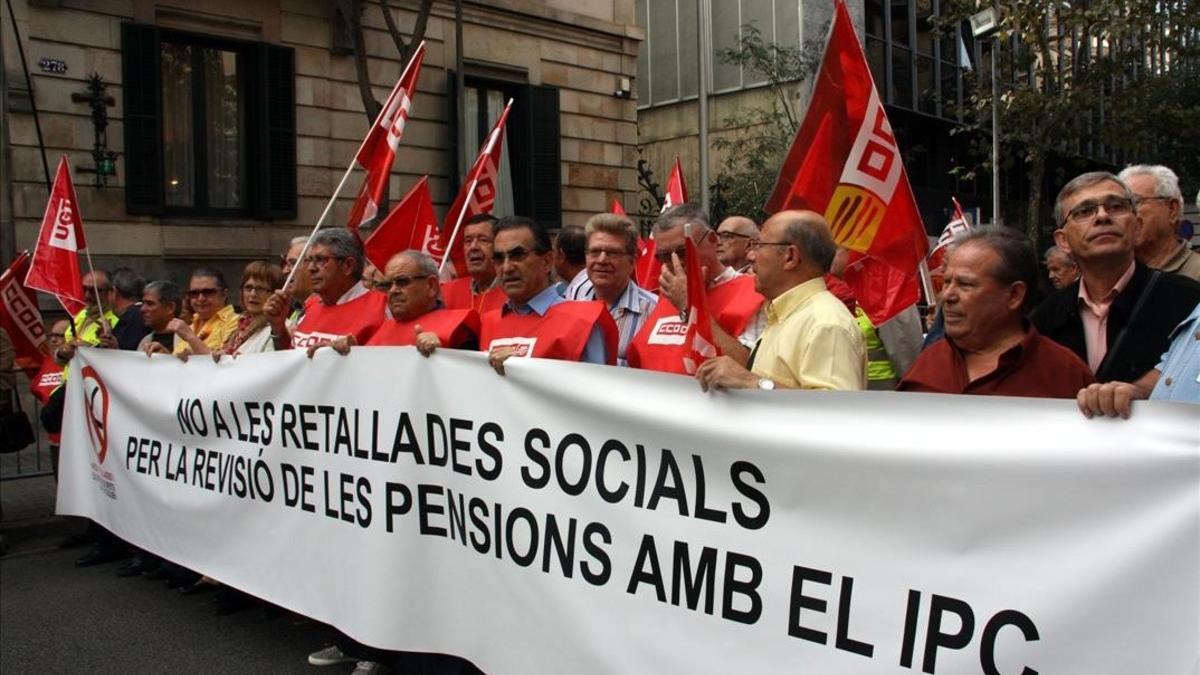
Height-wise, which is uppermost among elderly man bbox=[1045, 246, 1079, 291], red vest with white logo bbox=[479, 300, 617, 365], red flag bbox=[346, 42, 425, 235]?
red flag bbox=[346, 42, 425, 235]

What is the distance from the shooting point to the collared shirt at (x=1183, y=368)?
259 cm

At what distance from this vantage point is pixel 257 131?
1404cm

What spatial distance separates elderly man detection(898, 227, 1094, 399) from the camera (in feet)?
9.11

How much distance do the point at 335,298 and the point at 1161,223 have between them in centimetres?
355

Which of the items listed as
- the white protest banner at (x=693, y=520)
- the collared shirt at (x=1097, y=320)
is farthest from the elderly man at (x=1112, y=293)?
the white protest banner at (x=693, y=520)

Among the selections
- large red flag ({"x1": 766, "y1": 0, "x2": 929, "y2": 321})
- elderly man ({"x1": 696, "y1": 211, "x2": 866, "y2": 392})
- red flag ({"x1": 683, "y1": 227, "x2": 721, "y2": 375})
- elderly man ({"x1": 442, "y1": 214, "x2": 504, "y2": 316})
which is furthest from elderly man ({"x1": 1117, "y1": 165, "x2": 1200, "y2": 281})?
elderly man ({"x1": 442, "y1": 214, "x2": 504, "y2": 316})

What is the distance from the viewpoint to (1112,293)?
11.1 ft

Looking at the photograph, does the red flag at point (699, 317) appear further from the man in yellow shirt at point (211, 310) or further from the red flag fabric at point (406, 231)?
the red flag fabric at point (406, 231)

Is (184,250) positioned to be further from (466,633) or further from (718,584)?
(718,584)

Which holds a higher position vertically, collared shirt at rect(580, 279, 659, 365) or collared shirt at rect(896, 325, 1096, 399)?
collared shirt at rect(580, 279, 659, 365)

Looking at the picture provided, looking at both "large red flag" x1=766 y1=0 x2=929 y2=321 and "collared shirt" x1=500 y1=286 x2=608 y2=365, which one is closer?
"collared shirt" x1=500 y1=286 x2=608 y2=365

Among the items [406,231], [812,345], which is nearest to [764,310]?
[812,345]

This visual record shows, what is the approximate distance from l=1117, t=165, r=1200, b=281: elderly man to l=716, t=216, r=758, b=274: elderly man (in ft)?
5.18

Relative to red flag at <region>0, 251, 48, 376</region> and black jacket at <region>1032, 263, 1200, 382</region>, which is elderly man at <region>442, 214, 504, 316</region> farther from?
red flag at <region>0, 251, 48, 376</region>
